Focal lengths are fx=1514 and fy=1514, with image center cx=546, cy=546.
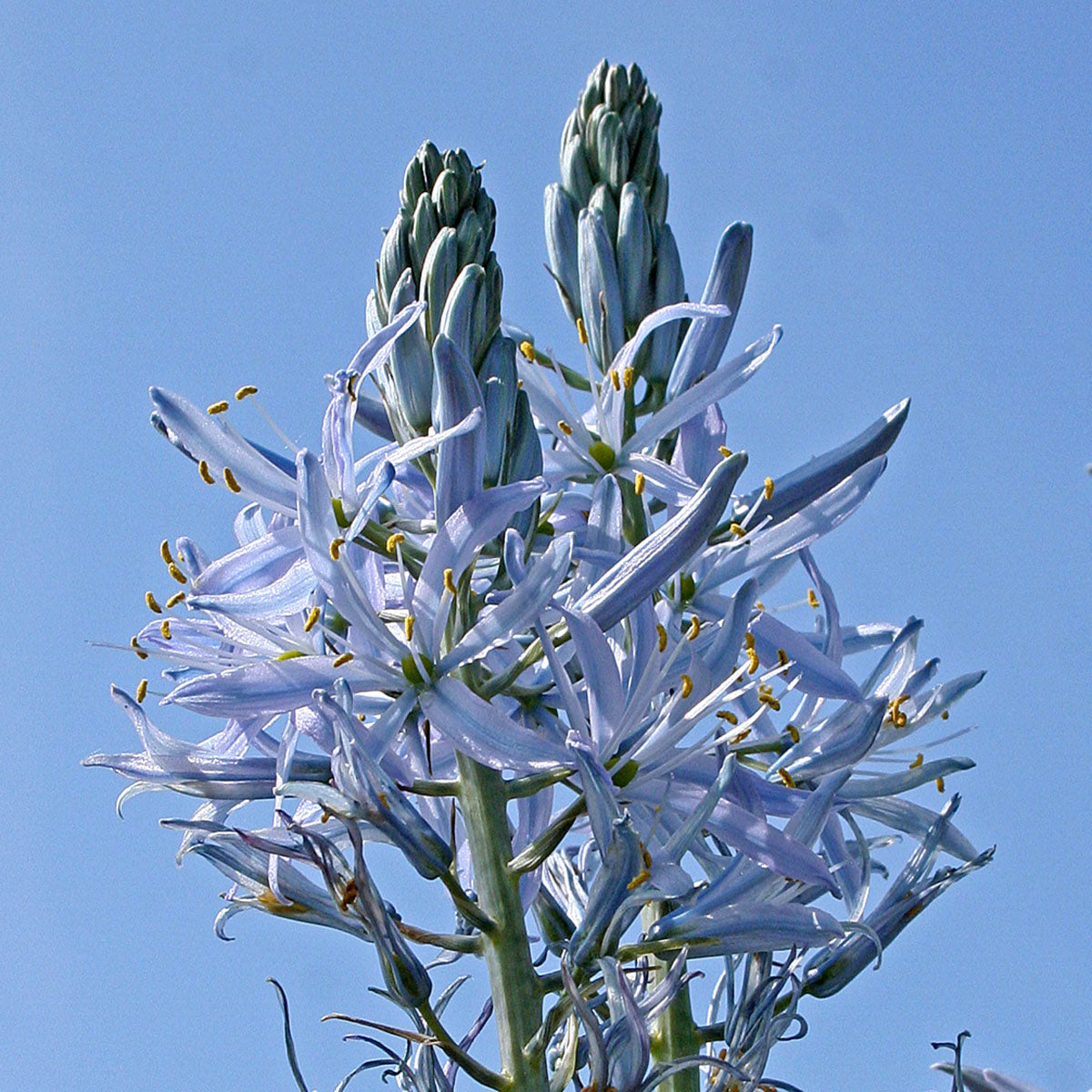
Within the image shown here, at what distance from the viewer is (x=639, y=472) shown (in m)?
2.76

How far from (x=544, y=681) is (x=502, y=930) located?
17.5 inches

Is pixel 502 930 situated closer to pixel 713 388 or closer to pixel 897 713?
pixel 897 713

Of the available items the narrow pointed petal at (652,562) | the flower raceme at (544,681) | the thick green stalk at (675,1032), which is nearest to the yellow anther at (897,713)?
the flower raceme at (544,681)

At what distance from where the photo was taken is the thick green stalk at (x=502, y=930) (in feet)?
7.18

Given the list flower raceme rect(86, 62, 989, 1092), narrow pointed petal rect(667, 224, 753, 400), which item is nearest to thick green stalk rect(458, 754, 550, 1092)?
flower raceme rect(86, 62, 989, 1092)

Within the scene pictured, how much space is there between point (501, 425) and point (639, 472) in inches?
14.9

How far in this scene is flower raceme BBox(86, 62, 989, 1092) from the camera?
2.17 meters

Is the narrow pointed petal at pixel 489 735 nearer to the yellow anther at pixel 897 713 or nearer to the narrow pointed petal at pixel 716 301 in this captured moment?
the yellow anther at pixel 897 713

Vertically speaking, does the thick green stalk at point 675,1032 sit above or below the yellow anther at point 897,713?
below

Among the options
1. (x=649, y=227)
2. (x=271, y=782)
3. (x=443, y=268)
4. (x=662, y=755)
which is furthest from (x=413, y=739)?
(x=649, y=227)

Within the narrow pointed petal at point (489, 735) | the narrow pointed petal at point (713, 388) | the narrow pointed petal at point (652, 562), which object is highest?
the narrow pointed petal at point (713, 388)

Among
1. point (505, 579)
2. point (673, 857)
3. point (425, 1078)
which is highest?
point (505, 579)

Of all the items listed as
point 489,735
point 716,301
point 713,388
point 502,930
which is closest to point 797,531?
point 713,388

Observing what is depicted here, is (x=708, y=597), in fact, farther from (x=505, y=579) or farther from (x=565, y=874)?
(x=565, y=874)
